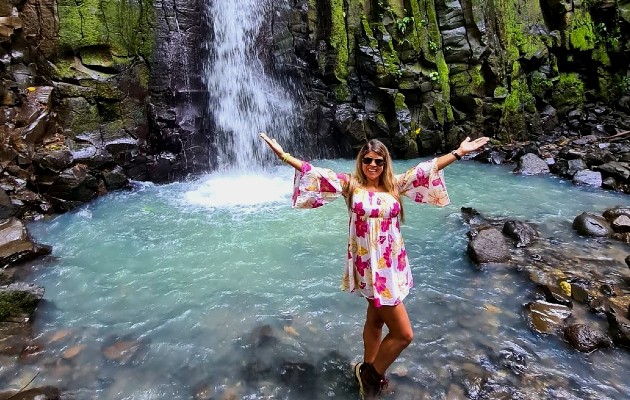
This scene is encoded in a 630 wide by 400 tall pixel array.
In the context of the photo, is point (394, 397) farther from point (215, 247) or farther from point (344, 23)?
point (344, 23)

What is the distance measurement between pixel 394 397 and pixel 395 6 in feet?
47.1

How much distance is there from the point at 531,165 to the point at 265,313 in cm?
1086

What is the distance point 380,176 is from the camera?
3334 millimetres

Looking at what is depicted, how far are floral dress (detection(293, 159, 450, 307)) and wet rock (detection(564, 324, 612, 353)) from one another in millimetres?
2527

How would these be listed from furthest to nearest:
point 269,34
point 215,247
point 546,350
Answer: point 269,34 < point 215,247 < point 546,350

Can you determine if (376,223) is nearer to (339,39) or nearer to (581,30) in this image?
(339,39)


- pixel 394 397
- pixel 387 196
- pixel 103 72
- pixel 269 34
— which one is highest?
pixel 269 34

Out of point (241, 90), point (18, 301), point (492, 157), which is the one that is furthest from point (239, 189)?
point (492, 157)

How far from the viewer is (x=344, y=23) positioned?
14547 mm

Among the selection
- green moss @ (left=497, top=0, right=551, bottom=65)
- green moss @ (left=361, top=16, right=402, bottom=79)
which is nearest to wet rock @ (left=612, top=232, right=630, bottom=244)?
green moss @ (left=361, top=16, right=402, bottom=79)

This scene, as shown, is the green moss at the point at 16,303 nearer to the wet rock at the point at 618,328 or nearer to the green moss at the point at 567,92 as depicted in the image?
the wet rock at the point at 618,328

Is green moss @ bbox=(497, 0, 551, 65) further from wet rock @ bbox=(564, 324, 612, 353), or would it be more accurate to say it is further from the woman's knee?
the woman's knee

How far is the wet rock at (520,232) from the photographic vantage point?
281 inches

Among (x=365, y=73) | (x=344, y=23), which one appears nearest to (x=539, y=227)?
(x=365, y=73)
